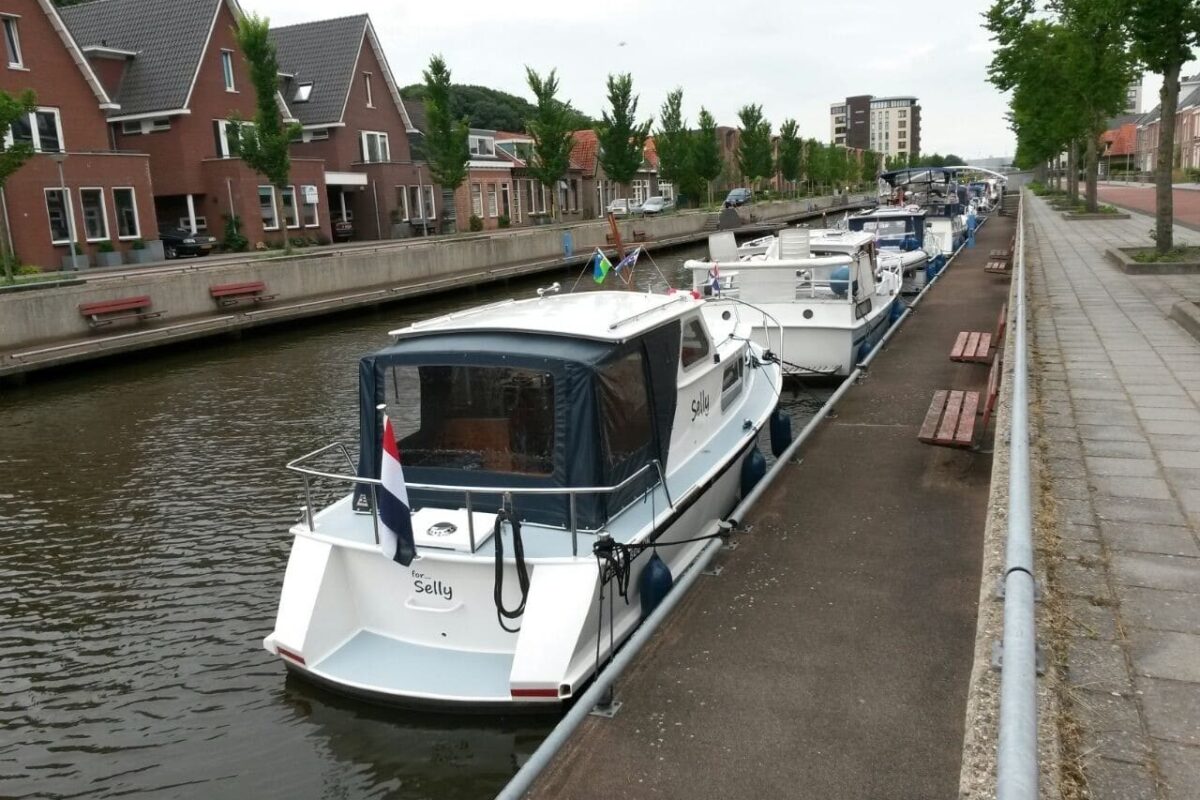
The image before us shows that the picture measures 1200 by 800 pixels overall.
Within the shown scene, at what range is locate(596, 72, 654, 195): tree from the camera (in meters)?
52.1

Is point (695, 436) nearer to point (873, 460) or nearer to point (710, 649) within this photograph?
point (873, 460)

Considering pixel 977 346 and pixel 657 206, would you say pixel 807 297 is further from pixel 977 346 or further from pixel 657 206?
pixel 657 206

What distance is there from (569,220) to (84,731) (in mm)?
59948

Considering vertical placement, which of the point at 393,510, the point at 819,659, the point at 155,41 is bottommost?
the point at 819,659

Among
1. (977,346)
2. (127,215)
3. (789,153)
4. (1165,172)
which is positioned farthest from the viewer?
(789,153)

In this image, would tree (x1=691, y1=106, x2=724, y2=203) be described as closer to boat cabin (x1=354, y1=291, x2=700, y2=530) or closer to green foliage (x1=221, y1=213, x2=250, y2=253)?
green foliage (x1=221, y1=213, x2=250, y2=253)

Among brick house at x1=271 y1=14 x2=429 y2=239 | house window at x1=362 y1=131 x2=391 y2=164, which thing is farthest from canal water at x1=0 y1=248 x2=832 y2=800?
house window at x1=362 y1=131 x2=391 y2=164

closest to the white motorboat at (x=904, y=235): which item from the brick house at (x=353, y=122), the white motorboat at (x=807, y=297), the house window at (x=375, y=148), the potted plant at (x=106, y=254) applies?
the white motorboat at (x=807, y=297)

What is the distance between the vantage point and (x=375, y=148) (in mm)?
48375

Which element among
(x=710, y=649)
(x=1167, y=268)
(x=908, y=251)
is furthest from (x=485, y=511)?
(x=908, y=251)

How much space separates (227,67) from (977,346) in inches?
1451

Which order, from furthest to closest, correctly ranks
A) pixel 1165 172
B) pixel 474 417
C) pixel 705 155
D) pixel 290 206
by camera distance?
pixel 705 155, pixel 290 206, pixel 1165 172, pixel 474 417

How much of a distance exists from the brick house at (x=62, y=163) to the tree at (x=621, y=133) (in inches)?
1015

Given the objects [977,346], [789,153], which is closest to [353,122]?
[977,346]
